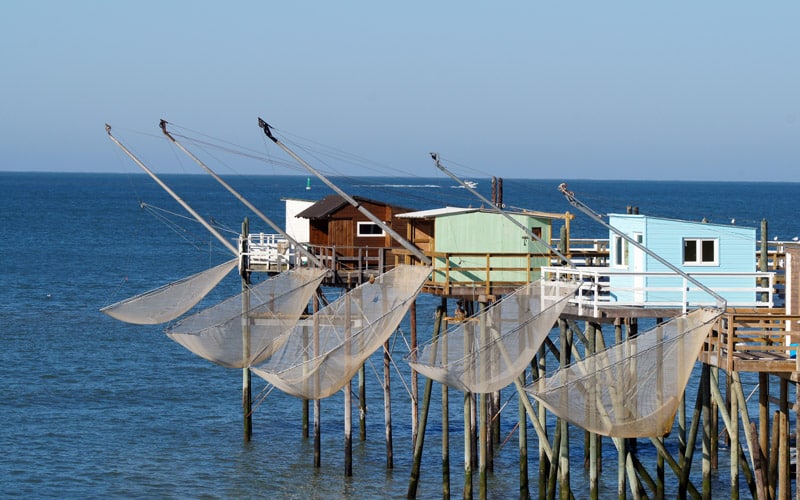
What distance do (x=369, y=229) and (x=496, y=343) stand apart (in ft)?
45.8

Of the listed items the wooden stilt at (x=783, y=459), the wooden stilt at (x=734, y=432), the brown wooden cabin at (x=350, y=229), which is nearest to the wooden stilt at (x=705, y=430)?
the wooden stilt at (x=734, y=432)

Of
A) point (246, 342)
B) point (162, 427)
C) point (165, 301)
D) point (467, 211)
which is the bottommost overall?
point (162, 427)

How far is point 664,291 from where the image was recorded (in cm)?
2739

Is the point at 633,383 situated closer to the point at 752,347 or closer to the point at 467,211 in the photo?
the point at 752,347

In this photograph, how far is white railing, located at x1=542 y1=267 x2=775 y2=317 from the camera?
27.1 meters

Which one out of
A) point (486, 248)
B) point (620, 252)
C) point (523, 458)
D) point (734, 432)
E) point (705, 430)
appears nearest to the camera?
point (734, 432)

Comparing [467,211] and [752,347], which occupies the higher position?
[467,211]

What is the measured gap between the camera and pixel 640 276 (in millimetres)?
28344

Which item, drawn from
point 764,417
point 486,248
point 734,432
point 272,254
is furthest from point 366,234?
point 764,417

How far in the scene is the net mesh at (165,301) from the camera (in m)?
37.4

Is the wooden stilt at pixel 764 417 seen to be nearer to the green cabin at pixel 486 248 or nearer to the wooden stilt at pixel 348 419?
the green cabin at pixel 486 248

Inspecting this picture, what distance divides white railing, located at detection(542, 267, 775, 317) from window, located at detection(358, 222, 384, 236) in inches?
453

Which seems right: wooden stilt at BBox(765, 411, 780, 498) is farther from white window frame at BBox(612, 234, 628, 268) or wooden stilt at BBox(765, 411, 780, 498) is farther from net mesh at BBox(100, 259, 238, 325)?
net mesh at BBox(100, 259, 238, 325)

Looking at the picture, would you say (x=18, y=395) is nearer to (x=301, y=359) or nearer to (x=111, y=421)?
(x=111, y=421)
